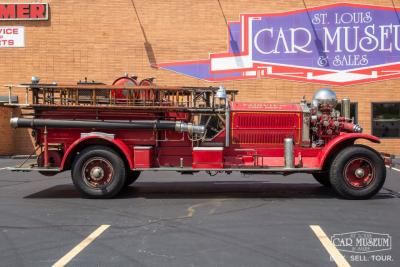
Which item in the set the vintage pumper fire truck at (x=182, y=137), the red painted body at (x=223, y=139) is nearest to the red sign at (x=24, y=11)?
the vintage pumper fire truck at (x=182, y=137)

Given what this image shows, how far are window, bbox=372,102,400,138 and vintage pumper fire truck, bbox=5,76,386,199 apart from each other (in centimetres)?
1006

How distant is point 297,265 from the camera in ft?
16.2

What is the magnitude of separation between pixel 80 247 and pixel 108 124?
3.60m

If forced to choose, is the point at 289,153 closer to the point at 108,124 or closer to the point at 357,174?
the point at 357,174

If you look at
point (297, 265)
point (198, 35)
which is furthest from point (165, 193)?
point (198, 35)

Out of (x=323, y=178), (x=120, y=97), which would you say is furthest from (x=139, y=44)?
(x=323, y=178)

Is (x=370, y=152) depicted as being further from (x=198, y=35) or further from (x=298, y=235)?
(x=198, y=35)

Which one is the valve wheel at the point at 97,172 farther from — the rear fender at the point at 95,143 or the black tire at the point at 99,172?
the rear fender at the point at 95,143

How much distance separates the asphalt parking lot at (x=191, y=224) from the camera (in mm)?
5234

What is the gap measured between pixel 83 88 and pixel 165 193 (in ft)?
8.60

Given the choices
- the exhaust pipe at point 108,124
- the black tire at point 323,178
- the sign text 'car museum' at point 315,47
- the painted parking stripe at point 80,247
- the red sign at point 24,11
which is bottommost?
the painted parking stripe at point 80,247

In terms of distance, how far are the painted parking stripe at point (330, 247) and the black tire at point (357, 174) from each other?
2.25 m

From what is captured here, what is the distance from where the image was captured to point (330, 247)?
5.58 metres

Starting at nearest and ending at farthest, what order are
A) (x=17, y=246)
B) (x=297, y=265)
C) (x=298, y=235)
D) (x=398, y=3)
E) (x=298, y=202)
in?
(x=297, y=265) → (x=17, y=246) → (x=298, y=235) → (x=298, y=202) → (x=398, y=3)
